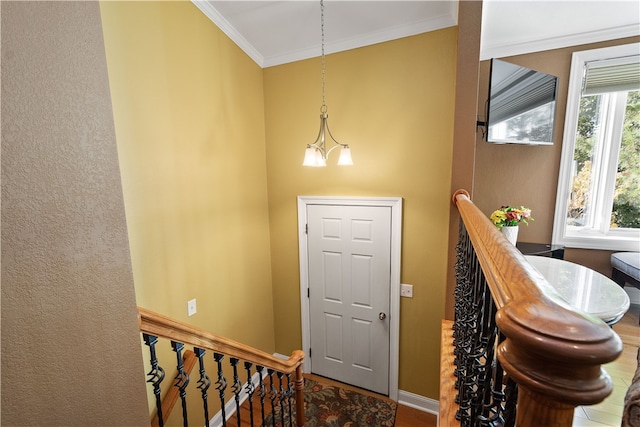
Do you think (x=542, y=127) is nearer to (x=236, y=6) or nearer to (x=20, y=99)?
(x=236, y=6)

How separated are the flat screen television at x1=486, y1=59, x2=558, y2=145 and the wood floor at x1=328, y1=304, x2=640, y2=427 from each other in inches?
64.7

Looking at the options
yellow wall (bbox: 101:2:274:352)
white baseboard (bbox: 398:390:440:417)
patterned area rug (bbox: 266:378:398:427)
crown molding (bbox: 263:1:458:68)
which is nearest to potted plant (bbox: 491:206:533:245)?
crown molding (bbox: 263:1:458:68)

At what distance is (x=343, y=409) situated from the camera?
8.79ft

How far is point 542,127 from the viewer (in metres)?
2.44

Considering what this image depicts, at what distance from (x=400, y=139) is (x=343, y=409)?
269 centimetres

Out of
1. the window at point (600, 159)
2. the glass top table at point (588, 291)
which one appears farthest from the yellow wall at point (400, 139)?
the window at point (600, 159)

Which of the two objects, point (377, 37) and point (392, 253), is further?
Answer: point (392, 253)

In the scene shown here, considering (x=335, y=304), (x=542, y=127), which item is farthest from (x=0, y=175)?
(x=542, y=127)

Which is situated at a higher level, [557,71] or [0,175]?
[557,71]

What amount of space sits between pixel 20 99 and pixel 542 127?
328 centimetres

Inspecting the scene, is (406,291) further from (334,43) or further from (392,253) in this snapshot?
(334,43)

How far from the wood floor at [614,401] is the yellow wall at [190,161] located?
1.67 metres

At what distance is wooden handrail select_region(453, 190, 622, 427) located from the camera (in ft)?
0.97

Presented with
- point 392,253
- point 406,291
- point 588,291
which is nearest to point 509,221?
point 588,291
